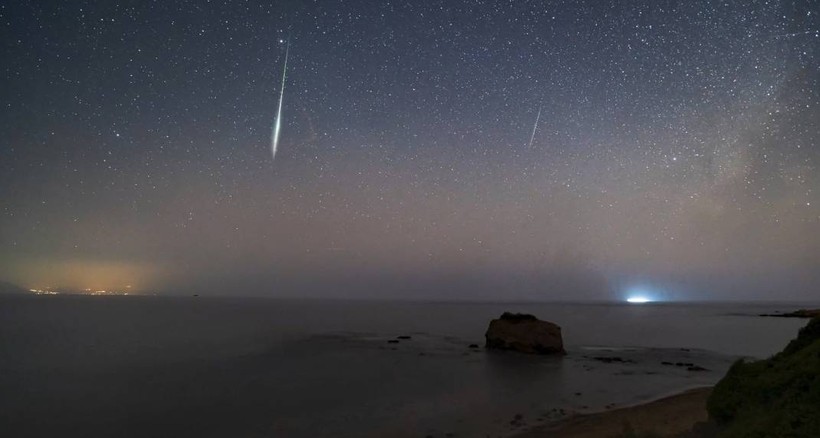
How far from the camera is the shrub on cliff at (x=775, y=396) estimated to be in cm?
812

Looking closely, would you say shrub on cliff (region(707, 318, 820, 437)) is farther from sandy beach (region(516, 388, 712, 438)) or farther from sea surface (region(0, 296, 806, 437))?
sea surface (region(0, 296, 806, 437))

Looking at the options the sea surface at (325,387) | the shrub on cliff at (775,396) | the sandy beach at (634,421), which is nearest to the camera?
the shrub on cliff at (775,396)

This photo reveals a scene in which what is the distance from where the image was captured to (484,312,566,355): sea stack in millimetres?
48000

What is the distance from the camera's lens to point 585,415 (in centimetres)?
2131

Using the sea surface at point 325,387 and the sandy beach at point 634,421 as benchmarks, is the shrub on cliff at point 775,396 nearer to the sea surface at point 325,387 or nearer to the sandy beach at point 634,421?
the sandy beach at point 634,421

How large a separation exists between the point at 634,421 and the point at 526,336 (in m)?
31.1

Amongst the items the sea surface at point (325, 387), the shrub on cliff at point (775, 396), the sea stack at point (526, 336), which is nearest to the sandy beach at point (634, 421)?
the sea surface at point (325, 387)

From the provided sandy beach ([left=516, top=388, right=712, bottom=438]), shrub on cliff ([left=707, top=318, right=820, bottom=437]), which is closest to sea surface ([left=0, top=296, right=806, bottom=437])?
sandy beach ([left=516, top=388, right=712, bottom=438])

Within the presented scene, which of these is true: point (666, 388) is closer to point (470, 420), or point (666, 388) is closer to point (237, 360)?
point (470, 420)

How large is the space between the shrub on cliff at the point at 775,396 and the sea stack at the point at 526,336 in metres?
37.8

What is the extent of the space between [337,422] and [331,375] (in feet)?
51.5

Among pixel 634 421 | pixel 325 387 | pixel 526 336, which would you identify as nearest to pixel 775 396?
pixel 634 421

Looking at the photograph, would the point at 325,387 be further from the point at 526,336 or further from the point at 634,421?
the point at 526,336

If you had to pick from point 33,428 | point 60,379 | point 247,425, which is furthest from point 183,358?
point 247,425
